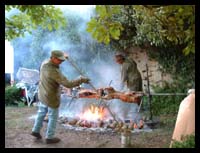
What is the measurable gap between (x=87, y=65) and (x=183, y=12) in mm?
8148

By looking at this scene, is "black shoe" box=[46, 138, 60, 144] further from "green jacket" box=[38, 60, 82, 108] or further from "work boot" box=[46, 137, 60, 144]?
"green jacket" box=[38, 60, 82, 108]

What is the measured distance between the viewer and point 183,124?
4.33 metres

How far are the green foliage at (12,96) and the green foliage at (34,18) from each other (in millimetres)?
5432

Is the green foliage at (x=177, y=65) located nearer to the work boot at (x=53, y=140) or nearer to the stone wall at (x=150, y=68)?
the stone wall at (x=150, y=68)

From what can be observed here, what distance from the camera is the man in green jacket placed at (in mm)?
5664

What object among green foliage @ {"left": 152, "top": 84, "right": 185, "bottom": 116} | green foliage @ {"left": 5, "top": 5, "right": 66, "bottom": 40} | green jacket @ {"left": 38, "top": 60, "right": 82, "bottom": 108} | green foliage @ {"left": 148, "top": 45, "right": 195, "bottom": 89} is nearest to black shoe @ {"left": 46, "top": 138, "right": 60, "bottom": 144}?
green jacket @ {"left": 38, "top": 60, "right": 82, "bottom": 108}

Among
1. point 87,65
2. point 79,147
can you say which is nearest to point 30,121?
point 79,147

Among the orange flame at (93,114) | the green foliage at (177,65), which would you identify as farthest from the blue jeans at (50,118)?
the green foliage at (177,65)

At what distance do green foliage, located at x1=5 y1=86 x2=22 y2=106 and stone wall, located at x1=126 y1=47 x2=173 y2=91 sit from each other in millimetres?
4135

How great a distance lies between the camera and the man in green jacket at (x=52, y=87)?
18.6ft

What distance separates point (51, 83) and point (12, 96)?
493cm

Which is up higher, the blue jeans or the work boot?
the blue jeans

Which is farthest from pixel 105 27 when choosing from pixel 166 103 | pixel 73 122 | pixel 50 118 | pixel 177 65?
pixel 177 65

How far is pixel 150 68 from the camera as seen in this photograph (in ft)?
34.4
